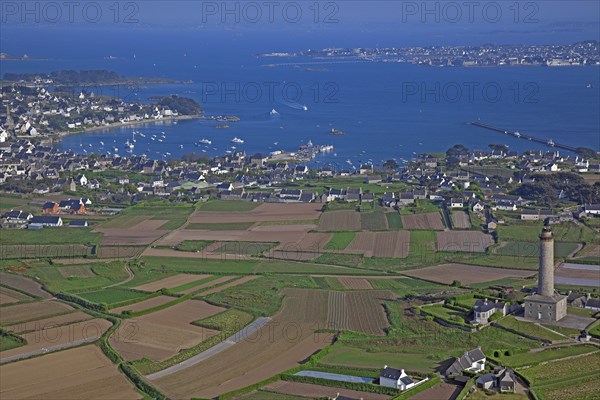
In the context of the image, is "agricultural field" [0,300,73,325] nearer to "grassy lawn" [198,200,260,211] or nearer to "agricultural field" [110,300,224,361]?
"agricultural field" [110,300,224,361]

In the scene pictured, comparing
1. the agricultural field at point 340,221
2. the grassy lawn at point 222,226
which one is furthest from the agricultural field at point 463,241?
the grassy lawn at point 222,226

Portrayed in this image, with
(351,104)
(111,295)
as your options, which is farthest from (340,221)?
(351,104)

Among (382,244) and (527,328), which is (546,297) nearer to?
(527,328)

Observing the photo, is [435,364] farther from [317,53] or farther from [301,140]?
[317,53]

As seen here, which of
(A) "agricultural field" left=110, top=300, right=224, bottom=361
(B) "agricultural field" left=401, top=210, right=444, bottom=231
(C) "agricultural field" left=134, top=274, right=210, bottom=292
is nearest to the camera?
(A) "agricultural field" left=110, top=300, right=224, bottom=361

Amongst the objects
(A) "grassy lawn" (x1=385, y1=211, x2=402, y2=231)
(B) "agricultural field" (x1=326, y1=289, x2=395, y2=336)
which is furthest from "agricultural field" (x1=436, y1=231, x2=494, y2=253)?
(B) "agricultural field" (x1=326, y1=289, x2=395, y2=336)

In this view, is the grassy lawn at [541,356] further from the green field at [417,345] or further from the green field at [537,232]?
the green field at [537,232]

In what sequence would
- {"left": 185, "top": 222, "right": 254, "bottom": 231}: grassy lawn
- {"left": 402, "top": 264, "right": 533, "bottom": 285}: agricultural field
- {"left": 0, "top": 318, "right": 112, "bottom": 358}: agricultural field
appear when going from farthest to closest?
{"left": 185, "top": 222, "right": 254, "bottom": 231}: grassy lawn < {"left": 402, "top": 264, "right": 533, "bottom": 285}: agricultural field < {"left": 0, "top": 318, "right": 112, "bottom": 358}: agricultural field

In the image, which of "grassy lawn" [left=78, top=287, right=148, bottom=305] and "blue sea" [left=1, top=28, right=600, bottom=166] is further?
"blue sea" [left=1, top=28, right=600, bottom=166]
